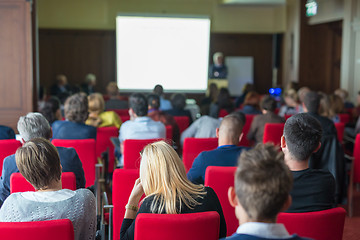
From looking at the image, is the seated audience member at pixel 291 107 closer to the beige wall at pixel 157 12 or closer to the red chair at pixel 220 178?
the red chair at pixel 220 178

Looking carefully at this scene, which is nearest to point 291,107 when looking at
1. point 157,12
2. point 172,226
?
point 172,226

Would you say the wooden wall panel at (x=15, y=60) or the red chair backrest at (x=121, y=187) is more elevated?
the wooden wall panel at (x=15, y=60)

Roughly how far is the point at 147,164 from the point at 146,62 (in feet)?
38.2

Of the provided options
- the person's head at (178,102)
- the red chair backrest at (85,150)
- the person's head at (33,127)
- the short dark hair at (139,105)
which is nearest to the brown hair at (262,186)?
the person's head at (33,127)

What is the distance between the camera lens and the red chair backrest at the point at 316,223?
6.89ft

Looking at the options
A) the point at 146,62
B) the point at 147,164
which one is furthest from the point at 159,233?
the point at 146,62

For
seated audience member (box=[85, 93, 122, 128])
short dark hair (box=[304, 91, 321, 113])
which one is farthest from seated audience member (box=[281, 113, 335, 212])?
seated audience member (box=[85, 93, 122, 128])

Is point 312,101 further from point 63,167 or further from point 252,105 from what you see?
point 63,167

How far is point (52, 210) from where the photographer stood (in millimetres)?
2326

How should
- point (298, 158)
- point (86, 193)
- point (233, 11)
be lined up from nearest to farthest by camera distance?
point (86, 193) < point (298, 158) < point (233, 11)

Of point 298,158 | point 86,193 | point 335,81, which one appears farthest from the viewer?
point 335,81

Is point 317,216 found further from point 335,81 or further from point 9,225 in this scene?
point 335,81

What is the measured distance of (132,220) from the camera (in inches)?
97.5

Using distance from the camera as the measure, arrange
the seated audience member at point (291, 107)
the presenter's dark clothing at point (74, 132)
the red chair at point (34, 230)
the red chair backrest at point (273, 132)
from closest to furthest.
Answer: the red chair at point (34, 230)
the presenter's dark clothing at point (74, 132)
the red chair backrest at point (273, 132)
the seated audience member at point (291, 107)
